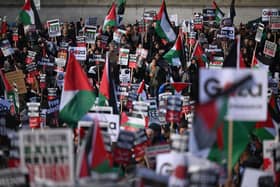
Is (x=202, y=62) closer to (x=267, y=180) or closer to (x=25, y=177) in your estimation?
(x=267, y=180)

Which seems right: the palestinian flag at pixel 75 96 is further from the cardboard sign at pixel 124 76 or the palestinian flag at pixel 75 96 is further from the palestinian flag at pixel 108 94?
the cardboard sign at pixel 124 76

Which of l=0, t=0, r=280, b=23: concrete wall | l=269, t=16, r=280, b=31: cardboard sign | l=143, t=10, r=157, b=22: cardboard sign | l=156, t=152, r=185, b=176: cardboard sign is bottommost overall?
l=156, t=152, r=185, b=176: cardboard sign

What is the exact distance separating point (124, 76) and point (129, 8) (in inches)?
532

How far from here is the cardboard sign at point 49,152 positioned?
24.2ft

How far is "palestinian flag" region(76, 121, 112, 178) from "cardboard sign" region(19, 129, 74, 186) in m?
0.67

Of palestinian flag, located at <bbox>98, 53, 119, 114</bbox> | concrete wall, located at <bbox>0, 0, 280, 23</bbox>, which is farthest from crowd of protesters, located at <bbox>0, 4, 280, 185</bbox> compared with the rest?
concrete wall, located at <bbox>0, 0, 280, 23</bbox>

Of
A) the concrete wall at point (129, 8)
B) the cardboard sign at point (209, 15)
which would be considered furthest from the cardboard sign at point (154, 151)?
the concrete wall at point (129, 8)

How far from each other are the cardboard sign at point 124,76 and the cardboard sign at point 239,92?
8975mm

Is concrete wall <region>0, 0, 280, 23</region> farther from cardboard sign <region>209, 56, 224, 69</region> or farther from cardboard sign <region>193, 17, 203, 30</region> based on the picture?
cardboard sign <region>209, 56, 224, 69</region>

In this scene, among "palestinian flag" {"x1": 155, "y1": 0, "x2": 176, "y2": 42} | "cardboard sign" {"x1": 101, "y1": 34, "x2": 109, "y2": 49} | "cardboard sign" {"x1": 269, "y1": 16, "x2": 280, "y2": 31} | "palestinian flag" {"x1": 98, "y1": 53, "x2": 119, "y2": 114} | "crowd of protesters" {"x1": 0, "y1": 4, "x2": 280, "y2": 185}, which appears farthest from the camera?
"cardboard sign" {"x1": 269, "y1": 16, "x2": 280, "y2": 31}

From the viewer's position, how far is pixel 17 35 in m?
20.3

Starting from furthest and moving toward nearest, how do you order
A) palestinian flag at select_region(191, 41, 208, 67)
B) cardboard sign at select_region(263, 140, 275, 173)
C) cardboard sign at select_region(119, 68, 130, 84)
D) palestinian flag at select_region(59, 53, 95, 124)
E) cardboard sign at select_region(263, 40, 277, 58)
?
palestinian flag at select_region(191, 41, 208, 67) < cardboard sign at select_region(119, 68, 130, 84) < cardboard sign at select_region(263, 40, 277, 58) < palestinian flag at select_region(59, 53, 95, 124) < cardboard sign at select_region(263, 140, 275, 173)

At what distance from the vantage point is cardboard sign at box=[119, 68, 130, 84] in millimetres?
16745

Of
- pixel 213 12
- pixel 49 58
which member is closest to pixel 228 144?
pixel 49 58
